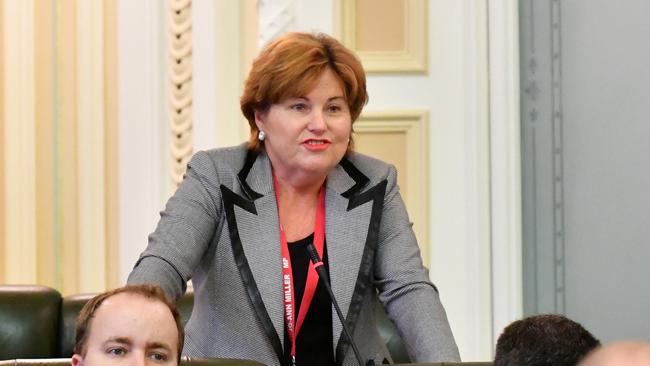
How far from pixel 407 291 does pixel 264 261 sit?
297 millimetres

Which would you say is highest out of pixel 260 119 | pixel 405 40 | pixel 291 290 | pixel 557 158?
pixel 405 40

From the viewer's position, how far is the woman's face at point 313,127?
2801 millimetres

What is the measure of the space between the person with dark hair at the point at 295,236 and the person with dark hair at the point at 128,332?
44cm

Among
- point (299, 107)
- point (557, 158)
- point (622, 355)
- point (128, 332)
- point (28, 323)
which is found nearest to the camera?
point (622, 355)

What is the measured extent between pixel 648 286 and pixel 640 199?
29cm

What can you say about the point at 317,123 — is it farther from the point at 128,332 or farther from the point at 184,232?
the point at 128,332

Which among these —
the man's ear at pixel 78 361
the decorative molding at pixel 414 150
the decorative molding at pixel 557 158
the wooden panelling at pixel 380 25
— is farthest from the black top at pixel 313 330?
the decorative molding at pixel 557 158

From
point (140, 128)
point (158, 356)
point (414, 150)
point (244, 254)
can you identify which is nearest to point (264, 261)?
point (244, 254)

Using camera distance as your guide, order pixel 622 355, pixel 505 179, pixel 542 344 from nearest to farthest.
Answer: pixel 622 355
pixel 542 344
pixel 505 179

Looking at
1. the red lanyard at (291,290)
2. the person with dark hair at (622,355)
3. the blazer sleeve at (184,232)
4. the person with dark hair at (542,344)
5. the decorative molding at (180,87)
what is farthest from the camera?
the decorative molding at (180,87)

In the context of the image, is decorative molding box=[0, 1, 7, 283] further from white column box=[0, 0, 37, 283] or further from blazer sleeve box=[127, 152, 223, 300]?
blazer sleeve box=[127, 152, 223, 300]

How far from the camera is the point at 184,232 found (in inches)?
107

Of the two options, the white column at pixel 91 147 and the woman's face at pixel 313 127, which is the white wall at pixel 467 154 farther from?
the woman's face at pixel 313 127

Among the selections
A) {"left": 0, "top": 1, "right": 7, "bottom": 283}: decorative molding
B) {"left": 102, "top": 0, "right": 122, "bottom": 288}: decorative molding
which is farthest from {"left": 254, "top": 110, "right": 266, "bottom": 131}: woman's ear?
{"left": 0, "top": 1, "right": 7, "bottom": 283}: decorative molding
